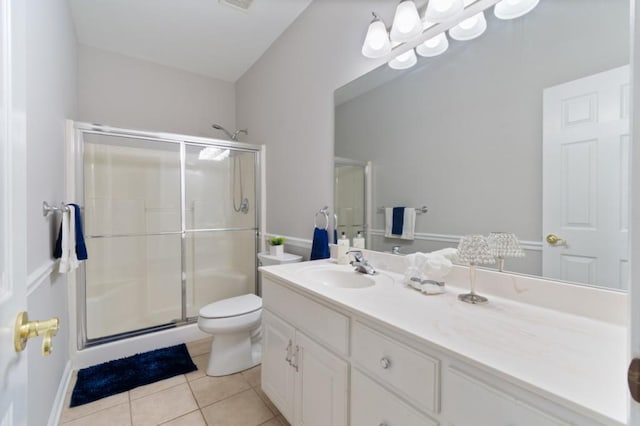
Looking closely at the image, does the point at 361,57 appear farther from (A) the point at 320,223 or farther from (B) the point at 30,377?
(B) the point at 30,377

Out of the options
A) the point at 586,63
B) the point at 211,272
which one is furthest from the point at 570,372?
the point at 211,272

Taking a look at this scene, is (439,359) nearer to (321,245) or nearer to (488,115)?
(488,115)

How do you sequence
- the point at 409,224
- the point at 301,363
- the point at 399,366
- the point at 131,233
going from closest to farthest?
the point at 399,366, the point at 301,363, the point at 409,224, the point at 131,233

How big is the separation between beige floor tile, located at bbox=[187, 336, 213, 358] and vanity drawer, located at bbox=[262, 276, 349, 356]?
1.12m

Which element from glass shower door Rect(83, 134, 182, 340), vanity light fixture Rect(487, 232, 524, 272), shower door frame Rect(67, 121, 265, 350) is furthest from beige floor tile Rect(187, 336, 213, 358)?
vanity light fixture Rect(487, 232, 524, 272)

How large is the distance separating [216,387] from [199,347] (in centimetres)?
64

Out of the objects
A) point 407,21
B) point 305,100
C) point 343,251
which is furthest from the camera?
point 305,100

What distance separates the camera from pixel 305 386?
124cm

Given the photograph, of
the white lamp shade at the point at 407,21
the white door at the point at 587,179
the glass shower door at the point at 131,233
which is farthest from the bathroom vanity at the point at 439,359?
the glass shower door at the point at 131,233

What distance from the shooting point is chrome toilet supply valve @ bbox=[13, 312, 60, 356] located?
54cm

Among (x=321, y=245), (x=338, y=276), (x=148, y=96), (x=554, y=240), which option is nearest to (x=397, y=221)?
(x=338, y=276)

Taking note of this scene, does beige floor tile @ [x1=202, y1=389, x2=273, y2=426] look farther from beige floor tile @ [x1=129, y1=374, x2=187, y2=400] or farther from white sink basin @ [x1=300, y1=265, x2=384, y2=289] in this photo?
white sink basin @ [x1=300, y1=265, x2=384, y2=289]

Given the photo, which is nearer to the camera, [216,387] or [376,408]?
[376,408]

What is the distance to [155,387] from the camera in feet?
6.01
